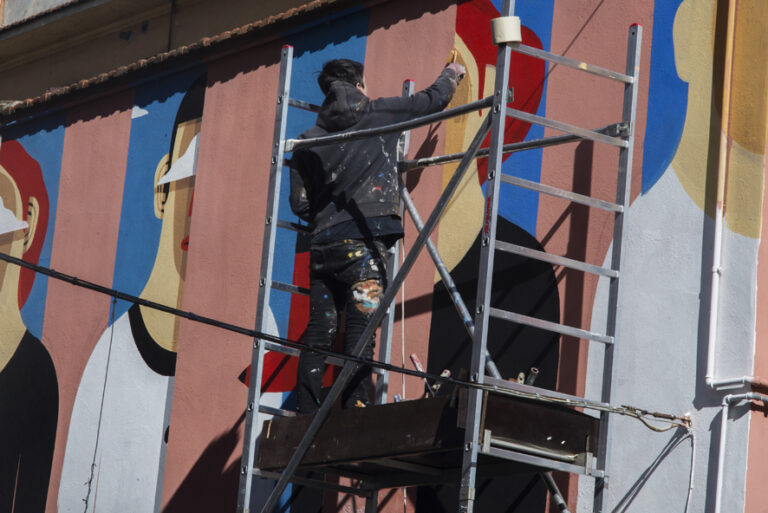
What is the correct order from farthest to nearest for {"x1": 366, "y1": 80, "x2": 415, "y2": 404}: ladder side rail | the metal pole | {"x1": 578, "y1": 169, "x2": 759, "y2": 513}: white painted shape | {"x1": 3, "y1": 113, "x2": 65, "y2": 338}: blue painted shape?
{"x1": 3, "y1": 113, "x2": 65, "y2": 338}: blue painted shape < {"x1": 366, "y1": 80, "x2": 415, "y2": 404}: ladder side rail < the metal pole < {"x1": 578, "y1": 169, "x2": 759, "y2": 513}: white painted shape

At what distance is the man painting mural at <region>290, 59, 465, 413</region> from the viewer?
24.7 ft

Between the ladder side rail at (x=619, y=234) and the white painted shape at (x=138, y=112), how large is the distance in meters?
4.54

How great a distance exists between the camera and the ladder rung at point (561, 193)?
21.3 feet

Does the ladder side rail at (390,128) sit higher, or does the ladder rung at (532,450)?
the ladder side rail at (390,128)

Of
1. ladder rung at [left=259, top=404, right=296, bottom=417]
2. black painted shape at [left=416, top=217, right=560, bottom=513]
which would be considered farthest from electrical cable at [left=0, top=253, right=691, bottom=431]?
ladder rung at [left=259, top=404, right=296, bottom=417]

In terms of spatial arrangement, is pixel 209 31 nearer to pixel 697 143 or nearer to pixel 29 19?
pixel 29 19

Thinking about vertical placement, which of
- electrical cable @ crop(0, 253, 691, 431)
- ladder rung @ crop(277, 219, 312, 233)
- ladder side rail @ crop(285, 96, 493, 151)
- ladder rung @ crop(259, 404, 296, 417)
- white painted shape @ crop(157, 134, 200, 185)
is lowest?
ladder rung @ crop(259, 404, 296, 417)

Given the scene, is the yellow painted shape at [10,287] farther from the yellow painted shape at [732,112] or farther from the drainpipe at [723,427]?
Result: the drainpipe at [723,427]

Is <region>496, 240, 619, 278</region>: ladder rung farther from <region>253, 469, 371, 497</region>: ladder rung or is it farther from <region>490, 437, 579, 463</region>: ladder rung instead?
<region>253, 469, 371, 497</region>: ladder rung

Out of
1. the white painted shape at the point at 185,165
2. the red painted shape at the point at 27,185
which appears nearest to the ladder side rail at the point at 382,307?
the white painted shape at the point at 185,165

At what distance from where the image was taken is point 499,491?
7531mm

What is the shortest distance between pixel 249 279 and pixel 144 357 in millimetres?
1195

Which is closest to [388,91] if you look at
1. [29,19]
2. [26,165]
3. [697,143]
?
[697,143]

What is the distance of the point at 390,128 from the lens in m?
7.27
